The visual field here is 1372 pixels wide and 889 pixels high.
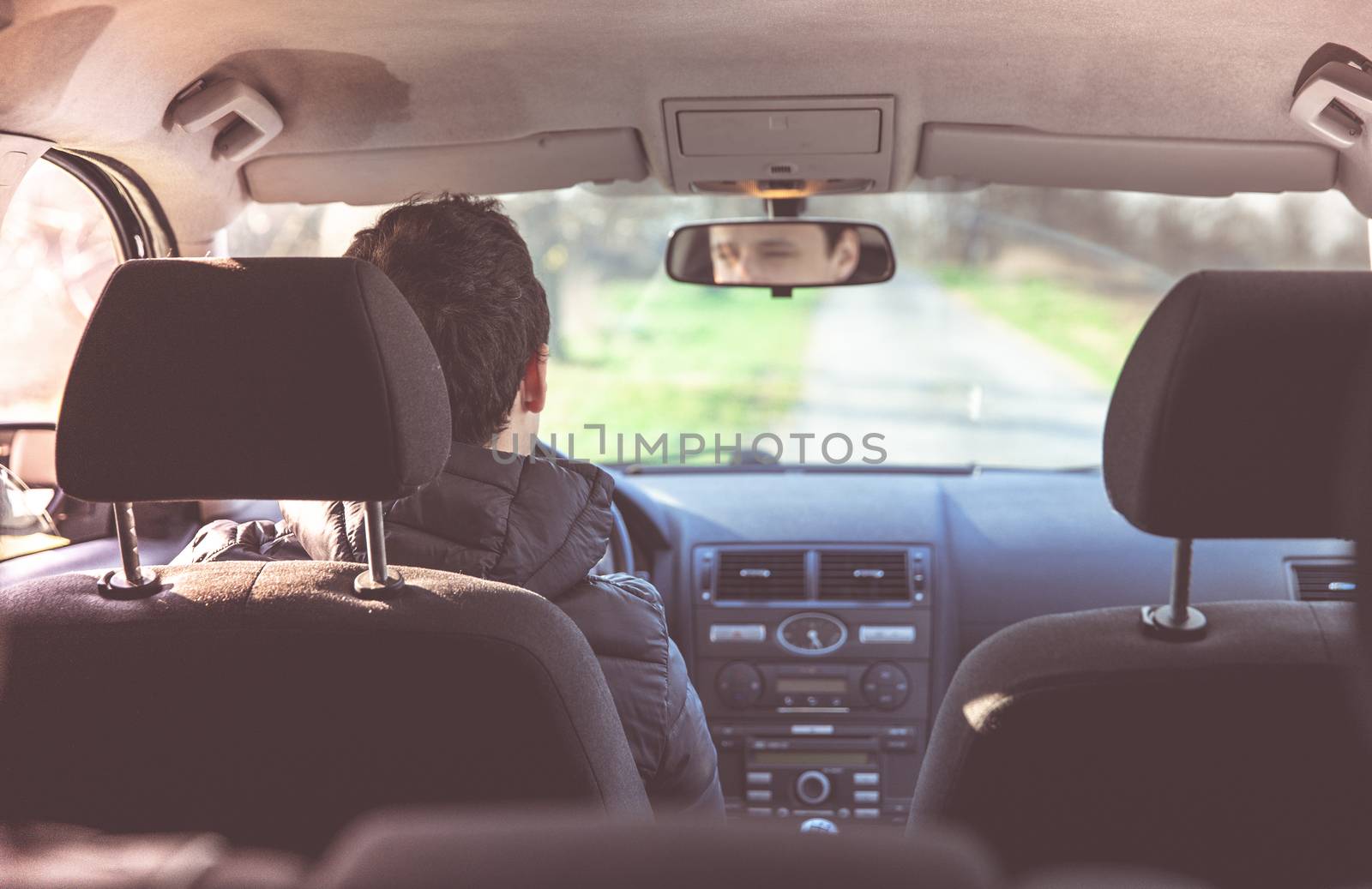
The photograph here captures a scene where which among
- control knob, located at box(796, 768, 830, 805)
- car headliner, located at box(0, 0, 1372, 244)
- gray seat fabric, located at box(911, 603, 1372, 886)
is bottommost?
control knob, located at box(796, 768, 830, 805)

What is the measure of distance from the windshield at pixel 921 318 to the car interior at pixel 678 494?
14.2ft

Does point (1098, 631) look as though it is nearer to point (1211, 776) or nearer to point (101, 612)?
point (1211, 776)

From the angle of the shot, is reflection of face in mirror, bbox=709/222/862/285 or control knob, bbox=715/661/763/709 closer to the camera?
reflection of face in mirror, bbox=709/222/862/285

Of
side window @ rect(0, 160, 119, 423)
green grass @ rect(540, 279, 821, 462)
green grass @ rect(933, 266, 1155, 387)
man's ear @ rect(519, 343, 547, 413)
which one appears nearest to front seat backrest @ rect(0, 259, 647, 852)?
man's ear @ rect(519, 343, 547, 413)

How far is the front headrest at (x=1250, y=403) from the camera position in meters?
1.71

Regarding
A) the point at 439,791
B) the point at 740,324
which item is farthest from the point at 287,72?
the point at 740,324

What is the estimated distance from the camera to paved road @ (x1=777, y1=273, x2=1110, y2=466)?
A: 9617 millimetres

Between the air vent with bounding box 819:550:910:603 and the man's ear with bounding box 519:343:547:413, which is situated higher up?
the man's ear with bounding box 519:343:547:413

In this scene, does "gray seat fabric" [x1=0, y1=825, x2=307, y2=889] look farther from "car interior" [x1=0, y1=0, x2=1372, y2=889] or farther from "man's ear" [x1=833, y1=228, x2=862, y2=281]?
"man's ear" [x1=833, y1=228, x2=862, y2=281]

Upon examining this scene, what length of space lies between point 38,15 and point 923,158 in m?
2.38

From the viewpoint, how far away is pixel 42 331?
13.3 feet

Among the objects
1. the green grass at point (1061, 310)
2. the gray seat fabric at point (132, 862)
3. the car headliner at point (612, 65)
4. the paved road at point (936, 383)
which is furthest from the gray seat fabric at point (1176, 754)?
the green grass at point (1061, 310)

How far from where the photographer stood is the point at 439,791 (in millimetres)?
1942

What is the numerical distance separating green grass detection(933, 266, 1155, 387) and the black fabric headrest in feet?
37.9
